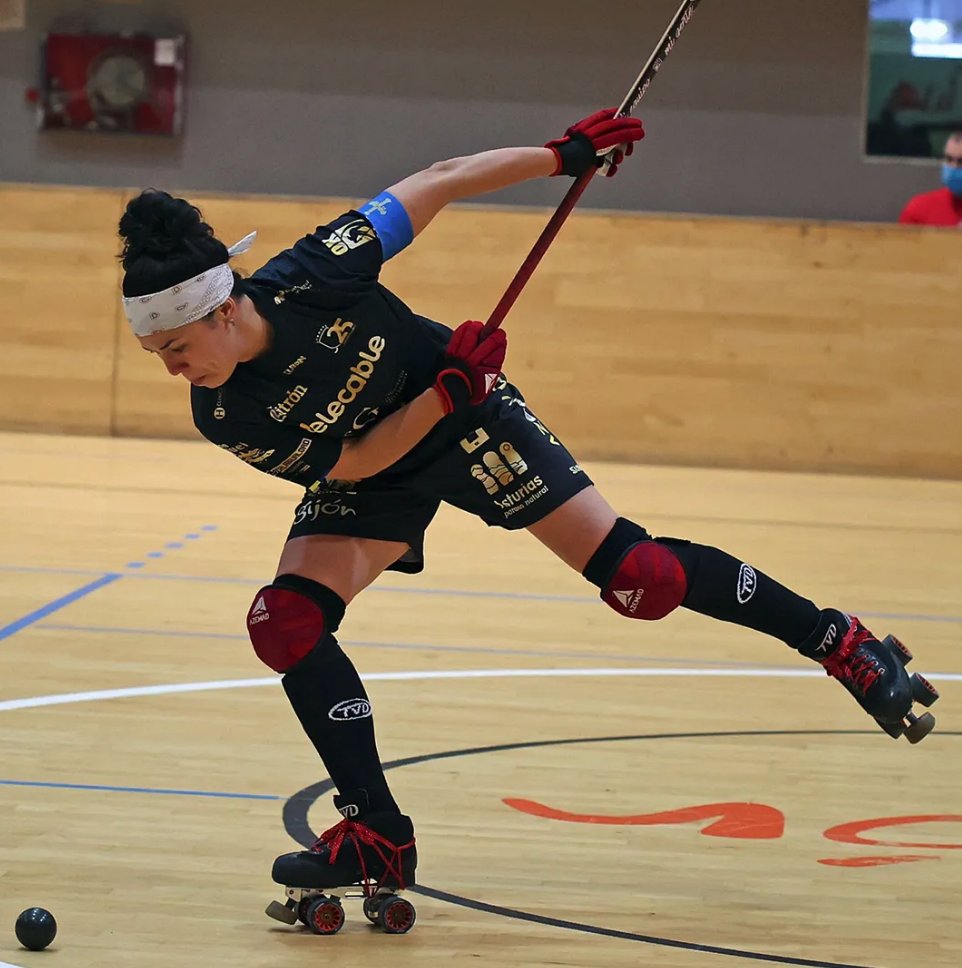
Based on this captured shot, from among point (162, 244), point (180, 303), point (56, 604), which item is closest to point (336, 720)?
point (180, 303)

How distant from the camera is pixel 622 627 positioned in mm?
5898

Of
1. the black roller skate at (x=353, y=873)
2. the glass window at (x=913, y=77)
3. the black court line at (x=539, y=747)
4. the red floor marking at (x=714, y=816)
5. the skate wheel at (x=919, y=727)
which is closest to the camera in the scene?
the black court line at (x=539, y=747)

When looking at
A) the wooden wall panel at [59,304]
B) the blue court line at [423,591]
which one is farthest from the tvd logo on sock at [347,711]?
the wooden wall panel at [59,304]

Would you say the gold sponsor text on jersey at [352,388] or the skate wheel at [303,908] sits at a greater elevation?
the gold sponsor text on jersey at [352,388]

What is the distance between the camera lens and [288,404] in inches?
118

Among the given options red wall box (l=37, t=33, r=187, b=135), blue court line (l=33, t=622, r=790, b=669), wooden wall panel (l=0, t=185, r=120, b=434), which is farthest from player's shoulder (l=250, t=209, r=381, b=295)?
red wall box (l=37, t=33, r=187, b=135)

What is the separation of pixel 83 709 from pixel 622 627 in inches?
84.4

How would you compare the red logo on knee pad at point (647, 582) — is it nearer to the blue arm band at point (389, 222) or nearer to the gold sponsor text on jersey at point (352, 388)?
the gold sponsor text on jersey at point (352, 388)

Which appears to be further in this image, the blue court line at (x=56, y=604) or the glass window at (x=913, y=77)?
the glass window at (x=913, y=77)

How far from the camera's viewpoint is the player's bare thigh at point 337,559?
313cm

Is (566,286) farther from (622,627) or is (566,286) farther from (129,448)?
(622,627)

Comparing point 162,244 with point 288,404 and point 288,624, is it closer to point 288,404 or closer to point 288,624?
point 288,404

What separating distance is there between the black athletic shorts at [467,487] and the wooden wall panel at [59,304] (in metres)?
8.04

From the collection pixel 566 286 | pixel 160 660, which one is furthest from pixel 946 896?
pixel 566 286
